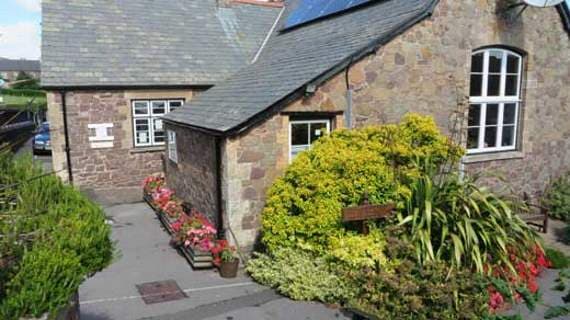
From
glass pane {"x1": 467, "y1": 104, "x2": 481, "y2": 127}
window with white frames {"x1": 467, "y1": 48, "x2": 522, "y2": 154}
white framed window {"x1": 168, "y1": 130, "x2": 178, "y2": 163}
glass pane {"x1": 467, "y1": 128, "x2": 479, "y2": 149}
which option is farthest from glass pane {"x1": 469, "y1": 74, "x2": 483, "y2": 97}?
white framed window {"x1": 168, "y1": 130, "x2": 178, "y2": 163}

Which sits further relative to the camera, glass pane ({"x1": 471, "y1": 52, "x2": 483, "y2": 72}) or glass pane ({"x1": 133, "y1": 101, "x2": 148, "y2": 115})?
glass pane ({"x1": 133, "y1": 101, "x2": 148, "y2": 115})

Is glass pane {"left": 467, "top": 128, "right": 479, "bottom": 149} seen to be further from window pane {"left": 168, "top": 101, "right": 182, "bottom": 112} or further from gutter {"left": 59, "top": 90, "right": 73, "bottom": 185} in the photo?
gutter {"left": 59, "top": 90, "right": 73, "bottom": 185}

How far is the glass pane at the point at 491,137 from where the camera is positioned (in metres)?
11.2

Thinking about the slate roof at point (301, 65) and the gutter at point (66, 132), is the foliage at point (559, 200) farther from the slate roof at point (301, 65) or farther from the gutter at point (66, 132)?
the gutter at point (66, 132)

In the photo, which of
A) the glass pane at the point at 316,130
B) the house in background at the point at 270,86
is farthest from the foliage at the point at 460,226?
the house in background at the point at 270,86

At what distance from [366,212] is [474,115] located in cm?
555

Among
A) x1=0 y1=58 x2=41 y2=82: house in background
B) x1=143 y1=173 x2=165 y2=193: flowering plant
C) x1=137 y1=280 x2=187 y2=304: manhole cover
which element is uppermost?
x1=0 y1=58 x2=41 y2=82: house in background

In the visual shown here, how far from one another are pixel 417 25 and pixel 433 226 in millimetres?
4454

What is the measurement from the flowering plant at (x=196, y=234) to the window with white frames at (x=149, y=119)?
198 inches

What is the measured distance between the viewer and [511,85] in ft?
37.0

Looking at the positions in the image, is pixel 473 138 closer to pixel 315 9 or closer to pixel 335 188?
pixel 335 188

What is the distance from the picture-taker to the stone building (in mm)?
8109

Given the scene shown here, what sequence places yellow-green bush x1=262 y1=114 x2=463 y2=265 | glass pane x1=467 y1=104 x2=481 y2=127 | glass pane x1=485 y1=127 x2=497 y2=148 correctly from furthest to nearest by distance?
glass pane x1=485 y1=127 x2=497 y2=148
glass pane x1=467 y1=104 x2=481 y2=127
yellow-green bush x1=262 y1=114 x2=463 y2=265

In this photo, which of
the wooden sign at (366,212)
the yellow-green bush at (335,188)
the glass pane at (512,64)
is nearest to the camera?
the wooden sign at (366,212)
